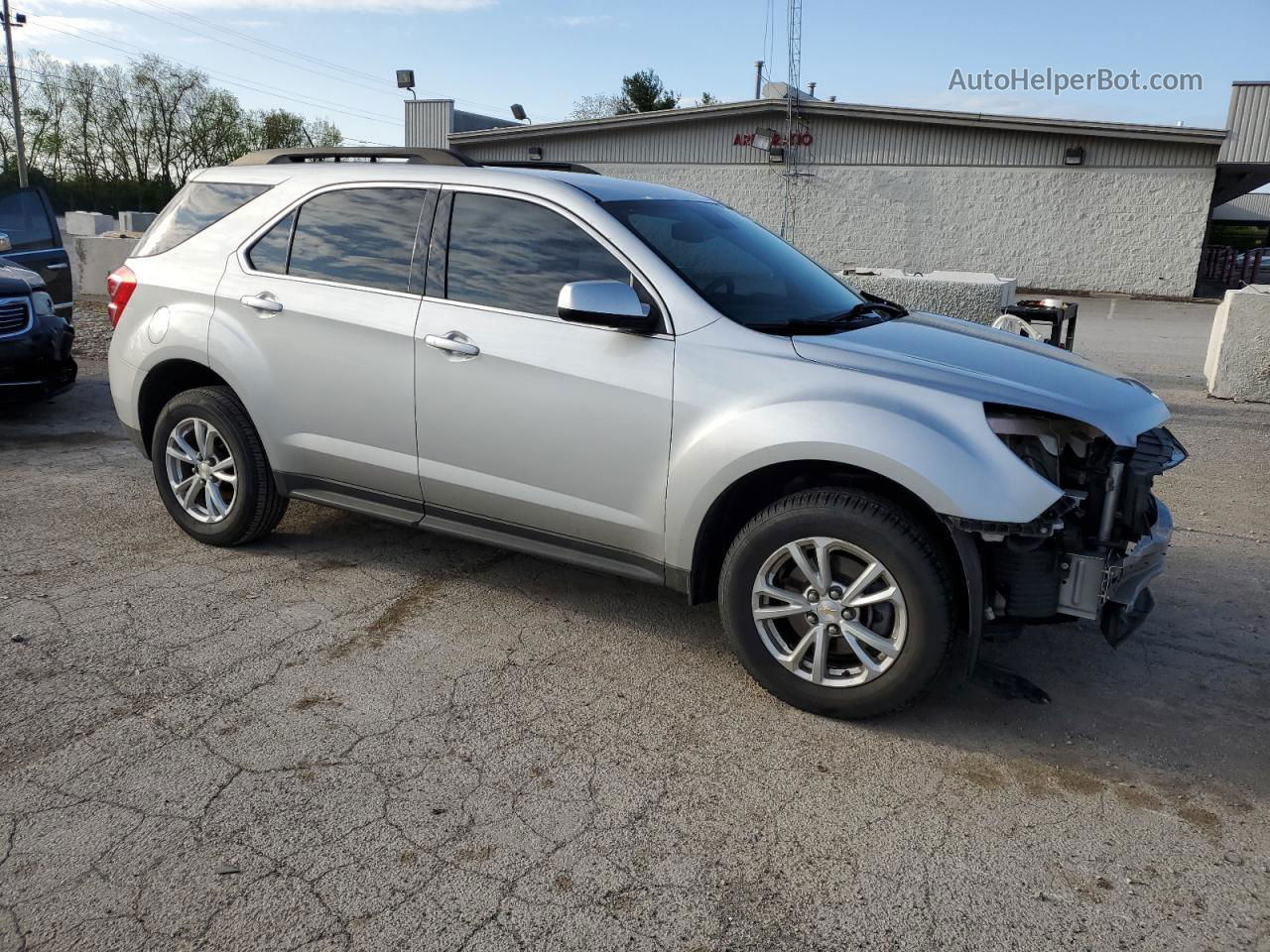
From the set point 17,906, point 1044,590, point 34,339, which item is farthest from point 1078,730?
point 34,339

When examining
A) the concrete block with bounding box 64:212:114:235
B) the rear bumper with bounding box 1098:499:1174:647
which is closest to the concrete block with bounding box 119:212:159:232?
the concrete block with bounding box 64:212:114:235

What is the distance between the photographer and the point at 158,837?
9.05 ft

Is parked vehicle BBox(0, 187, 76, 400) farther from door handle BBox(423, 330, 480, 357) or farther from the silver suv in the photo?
door handle BBox(423, 330, 480, 357)

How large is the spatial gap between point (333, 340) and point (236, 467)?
925mm

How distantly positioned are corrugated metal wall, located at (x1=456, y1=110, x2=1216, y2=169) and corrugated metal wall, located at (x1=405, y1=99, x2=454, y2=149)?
192 cm

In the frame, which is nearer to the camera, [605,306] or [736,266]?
[605,306]

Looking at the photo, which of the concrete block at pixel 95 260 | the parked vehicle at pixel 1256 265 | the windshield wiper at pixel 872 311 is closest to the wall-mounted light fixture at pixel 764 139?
the parked vehicle at pixel 1256 265

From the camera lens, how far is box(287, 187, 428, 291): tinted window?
4363mm

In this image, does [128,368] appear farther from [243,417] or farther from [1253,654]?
[1253,654]

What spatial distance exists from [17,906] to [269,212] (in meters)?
3.29

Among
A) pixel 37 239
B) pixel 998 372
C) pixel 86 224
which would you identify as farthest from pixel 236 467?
pixel 86 224

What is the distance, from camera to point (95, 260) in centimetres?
1634

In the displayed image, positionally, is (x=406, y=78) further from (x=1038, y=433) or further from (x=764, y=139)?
(x=1038, y=433)

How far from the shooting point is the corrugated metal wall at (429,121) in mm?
34531
